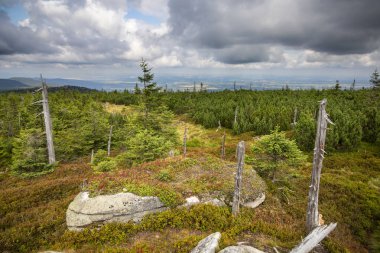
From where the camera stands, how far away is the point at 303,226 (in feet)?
40.0

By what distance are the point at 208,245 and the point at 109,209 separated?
18.5 ft

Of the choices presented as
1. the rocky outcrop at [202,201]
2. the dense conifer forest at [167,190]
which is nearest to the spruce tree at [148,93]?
the dense conifer forest at [167,190]

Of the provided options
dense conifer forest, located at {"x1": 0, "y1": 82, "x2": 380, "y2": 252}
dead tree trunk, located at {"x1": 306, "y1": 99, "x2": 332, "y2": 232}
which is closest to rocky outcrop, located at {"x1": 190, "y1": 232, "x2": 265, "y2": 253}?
dense conifer forest, located at {"x1": 0, "y1": 82, "x2": 380, "y2": 252}

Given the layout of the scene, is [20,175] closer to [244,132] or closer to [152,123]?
[152,123]

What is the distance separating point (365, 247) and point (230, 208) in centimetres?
818

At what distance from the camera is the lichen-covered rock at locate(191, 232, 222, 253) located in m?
8.60

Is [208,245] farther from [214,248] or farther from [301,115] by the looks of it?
[301,115]

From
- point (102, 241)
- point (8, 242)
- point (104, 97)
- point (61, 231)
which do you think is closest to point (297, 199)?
point (102, 241)

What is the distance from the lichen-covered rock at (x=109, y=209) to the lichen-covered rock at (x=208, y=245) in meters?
3.74

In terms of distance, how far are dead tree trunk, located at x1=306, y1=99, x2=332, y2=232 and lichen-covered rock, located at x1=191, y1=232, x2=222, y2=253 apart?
17.8 feet

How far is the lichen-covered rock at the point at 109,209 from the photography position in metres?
11.4

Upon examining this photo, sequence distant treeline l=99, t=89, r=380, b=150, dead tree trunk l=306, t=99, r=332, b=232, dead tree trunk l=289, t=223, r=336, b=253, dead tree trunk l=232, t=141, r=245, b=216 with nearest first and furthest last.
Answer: dead tree trunk l=289, t=223, r=336, b=253, dead tree trunk l=306, t=99, r=332, b=232, dead tree trunk l=232, t=141, r=245, b=216, distant treeline l=99, t=89, r=380, b=150

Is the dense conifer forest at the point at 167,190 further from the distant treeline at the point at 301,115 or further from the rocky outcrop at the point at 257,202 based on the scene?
the distant treeline at the point at 301,115

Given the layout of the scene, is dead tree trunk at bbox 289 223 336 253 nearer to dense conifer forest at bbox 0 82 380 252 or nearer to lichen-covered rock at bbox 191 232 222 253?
dense conifer forest at bbox 0 82 380 252
